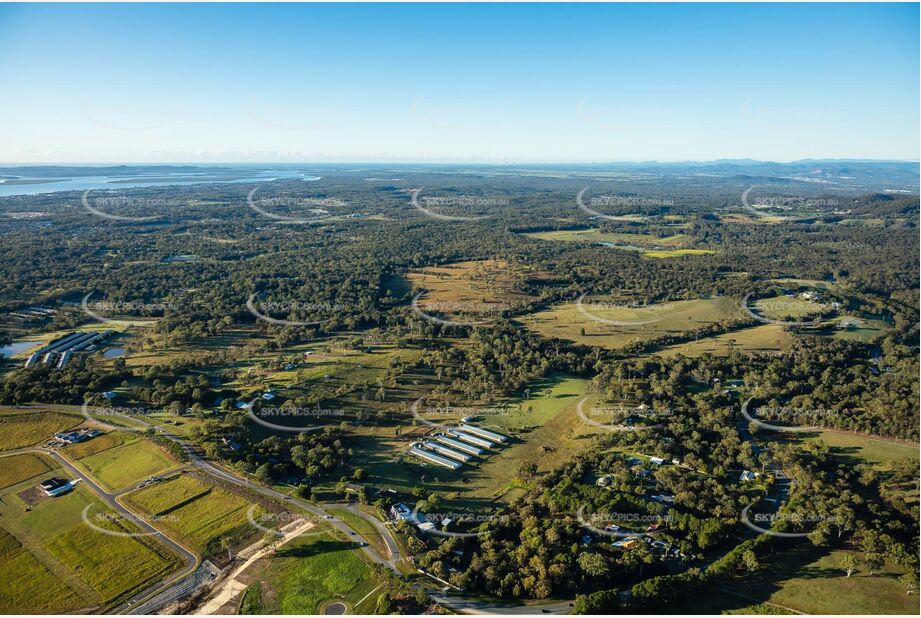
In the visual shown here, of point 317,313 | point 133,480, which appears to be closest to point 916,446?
point 133,480

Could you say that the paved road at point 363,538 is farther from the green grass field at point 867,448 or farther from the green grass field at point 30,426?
the green grass field at point 867,448

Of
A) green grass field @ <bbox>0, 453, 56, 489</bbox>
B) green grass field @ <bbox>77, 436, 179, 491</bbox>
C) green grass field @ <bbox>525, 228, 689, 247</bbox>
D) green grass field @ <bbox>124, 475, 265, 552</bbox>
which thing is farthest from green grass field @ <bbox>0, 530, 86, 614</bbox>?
green grass field @ <bbox>525, 228, 689, 247</bbox>

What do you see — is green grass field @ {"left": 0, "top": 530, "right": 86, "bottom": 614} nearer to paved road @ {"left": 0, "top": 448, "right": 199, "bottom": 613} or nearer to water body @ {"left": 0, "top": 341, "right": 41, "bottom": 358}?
Answer: paved road @ {"left": 0, "top": 448, "right": 199, "bottom": 613}

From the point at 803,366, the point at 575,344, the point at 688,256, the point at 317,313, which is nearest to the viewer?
the point at 803,366

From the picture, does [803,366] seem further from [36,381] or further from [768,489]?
[36,381]

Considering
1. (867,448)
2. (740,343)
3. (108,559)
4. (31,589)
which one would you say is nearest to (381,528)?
(108,559)

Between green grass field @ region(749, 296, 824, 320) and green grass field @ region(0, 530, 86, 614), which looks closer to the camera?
green grass field @ region(0, 530, 86, 614)
